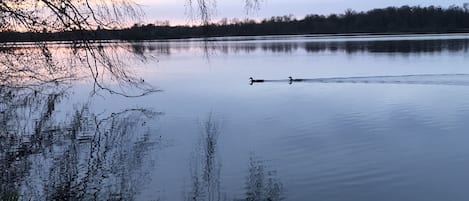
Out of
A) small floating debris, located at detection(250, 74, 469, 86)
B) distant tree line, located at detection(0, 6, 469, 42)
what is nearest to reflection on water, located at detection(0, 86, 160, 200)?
small floating debris, located at detection(250, 74, 469, 86)

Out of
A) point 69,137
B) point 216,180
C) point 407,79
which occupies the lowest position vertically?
point 216,180

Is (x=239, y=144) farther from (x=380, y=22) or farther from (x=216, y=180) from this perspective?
(x=380, y=22)

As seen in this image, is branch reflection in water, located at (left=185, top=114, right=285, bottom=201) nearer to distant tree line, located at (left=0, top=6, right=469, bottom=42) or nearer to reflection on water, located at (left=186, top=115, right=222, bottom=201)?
reflection on water, located at (left=186, top=115, right=222, bottom=201)

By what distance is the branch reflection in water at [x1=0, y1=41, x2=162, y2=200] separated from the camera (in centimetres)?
716

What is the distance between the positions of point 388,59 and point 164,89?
67.1 ft

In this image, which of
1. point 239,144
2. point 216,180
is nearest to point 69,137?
point 239,144

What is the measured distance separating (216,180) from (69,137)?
5.12 metres

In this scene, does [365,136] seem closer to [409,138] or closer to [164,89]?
[409,138]

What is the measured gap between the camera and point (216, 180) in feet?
30.6

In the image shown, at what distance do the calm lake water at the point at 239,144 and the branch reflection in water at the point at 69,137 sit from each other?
1.4 inches

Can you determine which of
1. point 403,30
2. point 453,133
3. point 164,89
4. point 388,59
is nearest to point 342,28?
point 403,30

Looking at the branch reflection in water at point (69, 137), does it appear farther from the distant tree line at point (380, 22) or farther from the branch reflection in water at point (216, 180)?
the distant tree line at point (380, 22)

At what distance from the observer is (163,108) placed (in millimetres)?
18031

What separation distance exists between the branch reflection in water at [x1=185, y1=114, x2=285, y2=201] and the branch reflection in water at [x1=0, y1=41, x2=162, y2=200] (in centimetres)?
91
